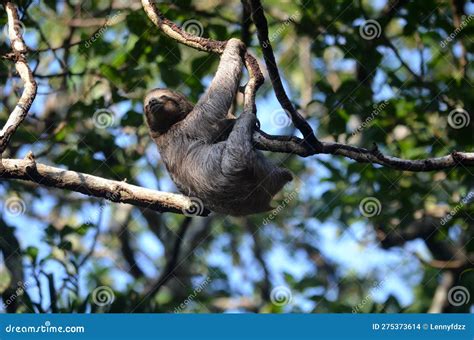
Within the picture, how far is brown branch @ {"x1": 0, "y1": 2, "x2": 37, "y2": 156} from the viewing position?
8.26 metres

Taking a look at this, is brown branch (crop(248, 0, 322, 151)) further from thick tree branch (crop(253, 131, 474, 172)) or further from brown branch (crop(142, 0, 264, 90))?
brown branch (crop(142, 0, 264, 90))

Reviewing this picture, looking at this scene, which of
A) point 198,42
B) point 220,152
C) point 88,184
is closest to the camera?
point 88,184

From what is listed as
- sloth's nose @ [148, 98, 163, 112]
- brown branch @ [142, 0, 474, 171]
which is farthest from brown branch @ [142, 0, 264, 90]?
sloth's nose @ [148, 98, 163, 112]

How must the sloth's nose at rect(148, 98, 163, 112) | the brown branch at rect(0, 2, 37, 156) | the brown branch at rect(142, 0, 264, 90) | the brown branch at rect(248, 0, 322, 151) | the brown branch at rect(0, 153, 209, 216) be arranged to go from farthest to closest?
1. the sloth's nose at rect(148, 98, 163, 112)
2. the brown branch at rect(142, 0, 264, 90)
3. the brown branch at rect(0, 153, 209, 216)
4. the brown branch at rect(248, 0, 322, 151)
5. the brown branch at rect(0, 2, 37, 156)

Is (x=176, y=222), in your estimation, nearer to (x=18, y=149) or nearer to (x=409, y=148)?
(x=18, y=149)

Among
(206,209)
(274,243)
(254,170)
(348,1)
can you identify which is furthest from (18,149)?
(274,243)

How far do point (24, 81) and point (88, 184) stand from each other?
1.64 meters

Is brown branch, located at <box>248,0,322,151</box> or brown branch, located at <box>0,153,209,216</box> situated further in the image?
brown branch, located at <box>0,153,209,216</box>

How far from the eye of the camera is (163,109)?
1117 cm

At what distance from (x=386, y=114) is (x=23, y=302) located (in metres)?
7.67

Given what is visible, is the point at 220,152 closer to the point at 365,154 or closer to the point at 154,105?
the point at 154,105

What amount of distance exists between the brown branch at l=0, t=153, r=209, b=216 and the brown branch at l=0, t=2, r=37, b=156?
0.38 m

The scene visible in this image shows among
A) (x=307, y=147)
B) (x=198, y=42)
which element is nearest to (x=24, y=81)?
(x=198, y=42)

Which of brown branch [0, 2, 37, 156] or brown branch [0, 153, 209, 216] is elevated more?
brown branch [0, 2, 37, 156]
